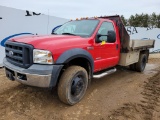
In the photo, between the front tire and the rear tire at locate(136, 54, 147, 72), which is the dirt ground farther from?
the rear tire at locate(136, 54, 147, 72)

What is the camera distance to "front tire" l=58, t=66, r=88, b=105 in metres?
3.72

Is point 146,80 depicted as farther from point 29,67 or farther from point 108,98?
point 29,67

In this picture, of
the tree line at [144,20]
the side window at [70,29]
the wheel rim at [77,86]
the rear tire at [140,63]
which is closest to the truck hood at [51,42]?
the wheel rim at [77,86]

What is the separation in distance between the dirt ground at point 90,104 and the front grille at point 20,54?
92cm

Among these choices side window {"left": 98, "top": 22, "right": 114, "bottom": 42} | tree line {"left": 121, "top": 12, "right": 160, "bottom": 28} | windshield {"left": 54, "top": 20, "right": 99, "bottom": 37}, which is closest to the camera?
windshield {"left": 54, "top": 20, "right": 99, "bottom": 37}

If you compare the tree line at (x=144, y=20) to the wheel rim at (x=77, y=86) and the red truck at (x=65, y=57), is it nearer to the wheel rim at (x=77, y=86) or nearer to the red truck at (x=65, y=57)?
the red truck at (x=65, y=57)

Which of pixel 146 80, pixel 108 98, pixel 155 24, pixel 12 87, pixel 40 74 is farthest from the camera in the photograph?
pixel 155 24

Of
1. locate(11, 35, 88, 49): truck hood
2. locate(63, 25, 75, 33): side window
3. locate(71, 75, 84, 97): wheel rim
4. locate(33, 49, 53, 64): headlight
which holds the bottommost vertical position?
locate(71, 75, 84, 97): wheel rim

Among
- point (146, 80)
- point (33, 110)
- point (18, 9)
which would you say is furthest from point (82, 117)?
point (18, 9)

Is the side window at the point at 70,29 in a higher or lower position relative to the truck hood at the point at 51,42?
higher

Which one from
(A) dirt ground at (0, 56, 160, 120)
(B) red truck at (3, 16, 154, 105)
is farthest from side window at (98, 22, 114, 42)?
(A) dirt ground at (0, 56, 160, 120)

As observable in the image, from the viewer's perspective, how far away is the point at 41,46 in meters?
3.49

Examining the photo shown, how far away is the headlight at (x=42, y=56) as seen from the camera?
3.44 meters

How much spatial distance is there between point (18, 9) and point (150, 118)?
22.9 feet
